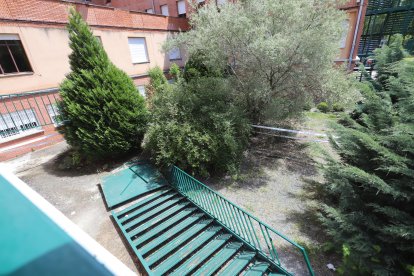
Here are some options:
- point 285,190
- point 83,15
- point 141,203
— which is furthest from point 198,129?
point 83,15

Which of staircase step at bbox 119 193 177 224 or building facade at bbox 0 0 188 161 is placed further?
building facade at bbox 0 0 188 161

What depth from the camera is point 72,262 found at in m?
1.07

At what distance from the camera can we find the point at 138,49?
13.4 meters

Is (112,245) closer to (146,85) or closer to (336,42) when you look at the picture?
(336,42)

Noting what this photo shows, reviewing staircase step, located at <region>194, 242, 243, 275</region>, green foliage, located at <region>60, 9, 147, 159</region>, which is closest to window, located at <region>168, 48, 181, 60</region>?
green foliage, located at <region>60, 9, 147, 159</region>

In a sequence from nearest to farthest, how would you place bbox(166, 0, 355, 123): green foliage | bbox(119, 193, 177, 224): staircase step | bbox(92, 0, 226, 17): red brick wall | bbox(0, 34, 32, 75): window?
bbox(119, 193, 177, 224): staircase step → bbox(166, 0, 355, 123): green foliage → bbox(0, 34, 32, 75): window → bbox(92, 0, 226, 17): red brick wall

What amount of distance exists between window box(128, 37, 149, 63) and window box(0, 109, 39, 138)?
684 centimetres

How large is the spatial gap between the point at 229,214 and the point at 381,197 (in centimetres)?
292

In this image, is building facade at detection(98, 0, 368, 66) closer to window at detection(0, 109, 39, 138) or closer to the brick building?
the brick building

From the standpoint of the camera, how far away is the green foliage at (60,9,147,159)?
5.79 metres

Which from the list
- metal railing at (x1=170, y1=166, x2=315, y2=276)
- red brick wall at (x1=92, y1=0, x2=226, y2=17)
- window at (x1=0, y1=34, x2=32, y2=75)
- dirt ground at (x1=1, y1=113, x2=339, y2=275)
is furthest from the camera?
red brick wall at (x1=92, y1=0, x2=226, y2=17)

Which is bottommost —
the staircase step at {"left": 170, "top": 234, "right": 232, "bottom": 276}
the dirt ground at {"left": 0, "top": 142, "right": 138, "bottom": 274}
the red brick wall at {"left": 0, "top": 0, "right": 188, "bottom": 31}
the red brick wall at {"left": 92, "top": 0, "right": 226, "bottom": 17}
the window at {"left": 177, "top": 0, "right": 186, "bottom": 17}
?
the staircase step at {"left": 170, "top": 234, "right": 232, "bottom": 276}

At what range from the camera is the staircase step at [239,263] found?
386 centimetres

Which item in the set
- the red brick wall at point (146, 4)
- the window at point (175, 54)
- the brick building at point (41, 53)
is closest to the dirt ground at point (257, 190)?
the brick building at point (41, 53)
